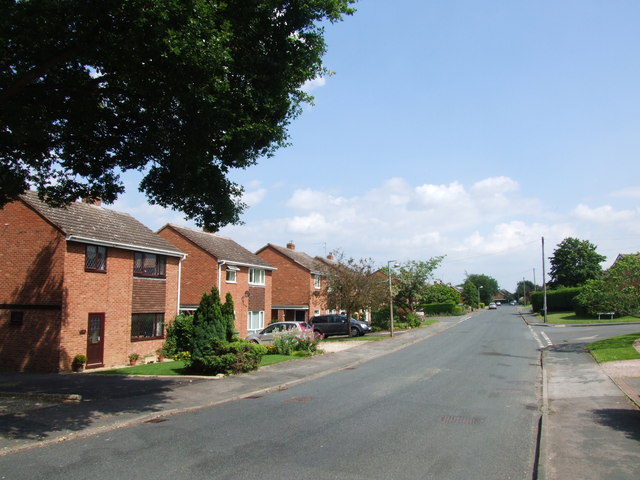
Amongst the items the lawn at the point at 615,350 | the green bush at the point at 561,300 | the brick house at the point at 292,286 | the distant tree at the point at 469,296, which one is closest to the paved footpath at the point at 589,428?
the lawn at the point at 615,350

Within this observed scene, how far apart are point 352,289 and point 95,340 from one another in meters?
20.1

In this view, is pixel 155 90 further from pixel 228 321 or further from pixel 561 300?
pixel 561 300

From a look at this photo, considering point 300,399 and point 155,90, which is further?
point 300,399

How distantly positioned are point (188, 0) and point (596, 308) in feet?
79.8

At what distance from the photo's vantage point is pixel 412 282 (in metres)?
50.6

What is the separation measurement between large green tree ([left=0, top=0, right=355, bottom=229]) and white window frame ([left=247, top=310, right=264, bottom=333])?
77.2ft

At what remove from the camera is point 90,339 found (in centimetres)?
2139

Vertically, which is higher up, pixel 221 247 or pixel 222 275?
pixel 221 247

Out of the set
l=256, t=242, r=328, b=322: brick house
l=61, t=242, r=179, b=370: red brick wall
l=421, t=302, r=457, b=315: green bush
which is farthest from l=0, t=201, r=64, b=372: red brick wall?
l=421, t=302, r=457, b=315: green bush

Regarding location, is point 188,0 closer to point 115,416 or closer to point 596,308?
point 115,416

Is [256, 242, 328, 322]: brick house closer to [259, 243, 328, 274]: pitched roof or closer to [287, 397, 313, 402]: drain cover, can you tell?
[259, 243, 328, 274]: pitched roof

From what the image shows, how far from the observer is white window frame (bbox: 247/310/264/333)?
36312mm

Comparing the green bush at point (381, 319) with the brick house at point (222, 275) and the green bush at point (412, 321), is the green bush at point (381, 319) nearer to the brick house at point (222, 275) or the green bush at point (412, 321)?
the green bush at point (412, 321)

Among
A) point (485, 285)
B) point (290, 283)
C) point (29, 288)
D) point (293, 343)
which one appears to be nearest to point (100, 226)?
point (29, 288)
